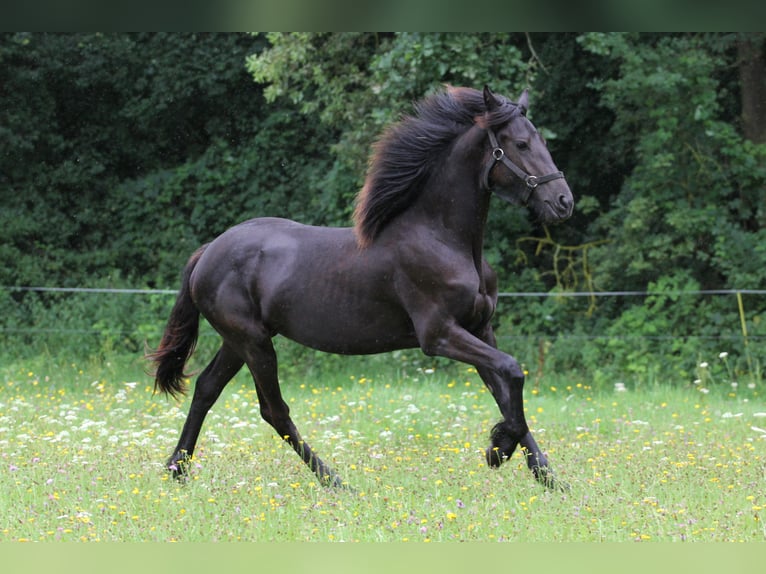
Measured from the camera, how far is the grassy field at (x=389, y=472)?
4441mm

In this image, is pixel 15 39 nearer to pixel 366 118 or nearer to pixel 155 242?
pixel 155 242

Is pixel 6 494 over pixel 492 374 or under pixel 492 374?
under

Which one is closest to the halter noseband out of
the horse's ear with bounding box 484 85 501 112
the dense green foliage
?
the horse's ear with bounding box 484 85 501 112

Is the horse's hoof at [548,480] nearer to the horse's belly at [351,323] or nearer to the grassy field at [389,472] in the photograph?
the grassy field at [389,472]

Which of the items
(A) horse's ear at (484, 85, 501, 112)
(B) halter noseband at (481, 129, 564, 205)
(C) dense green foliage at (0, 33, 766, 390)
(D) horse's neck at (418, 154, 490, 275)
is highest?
(A) horse's ear at (484, 85, 501, 112)

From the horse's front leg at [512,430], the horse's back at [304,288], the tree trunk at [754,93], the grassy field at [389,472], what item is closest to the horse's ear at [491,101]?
the horse's back at [304,288]

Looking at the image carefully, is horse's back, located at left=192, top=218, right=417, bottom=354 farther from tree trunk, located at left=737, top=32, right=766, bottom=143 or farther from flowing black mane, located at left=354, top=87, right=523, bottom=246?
tree trunk, located at left=737, top=32, right=766, bottom=143

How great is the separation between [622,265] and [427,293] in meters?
7.62

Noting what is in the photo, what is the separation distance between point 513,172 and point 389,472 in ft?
6.38

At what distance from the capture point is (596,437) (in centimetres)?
696

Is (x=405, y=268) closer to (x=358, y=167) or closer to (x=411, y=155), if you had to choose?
(x=411, y=155)

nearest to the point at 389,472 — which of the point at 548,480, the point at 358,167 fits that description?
the point at 548,480

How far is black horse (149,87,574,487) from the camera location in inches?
206

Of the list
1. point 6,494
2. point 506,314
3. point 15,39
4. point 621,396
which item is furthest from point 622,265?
point 15,39
